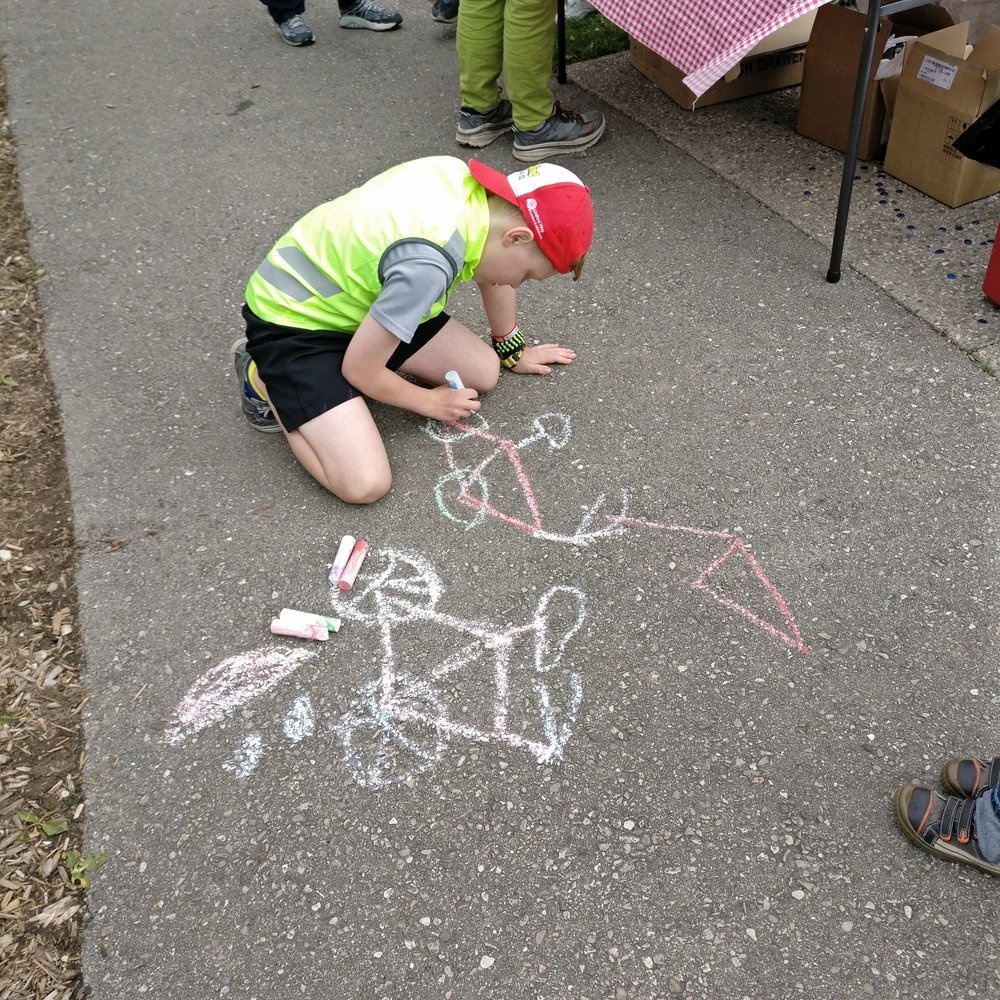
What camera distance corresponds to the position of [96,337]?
10.7 feet

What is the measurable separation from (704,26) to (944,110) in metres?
0.99

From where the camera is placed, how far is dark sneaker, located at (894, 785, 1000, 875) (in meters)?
1.72

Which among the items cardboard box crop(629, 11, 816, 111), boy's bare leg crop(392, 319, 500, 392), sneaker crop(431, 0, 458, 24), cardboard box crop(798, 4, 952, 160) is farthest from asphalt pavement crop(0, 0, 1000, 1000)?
sneaker crop(431, 0, 458, 24)

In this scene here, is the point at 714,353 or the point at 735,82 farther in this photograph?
the point at 735,82

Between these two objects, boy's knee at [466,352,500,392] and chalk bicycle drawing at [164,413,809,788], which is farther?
boy's knee at [466,352,500,392]

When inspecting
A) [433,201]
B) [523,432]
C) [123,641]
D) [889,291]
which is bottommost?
[123,641]

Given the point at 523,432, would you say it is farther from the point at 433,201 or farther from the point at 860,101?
the point at 860,101

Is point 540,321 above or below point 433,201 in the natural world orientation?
below

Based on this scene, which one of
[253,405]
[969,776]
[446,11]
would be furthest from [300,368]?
[446,11]

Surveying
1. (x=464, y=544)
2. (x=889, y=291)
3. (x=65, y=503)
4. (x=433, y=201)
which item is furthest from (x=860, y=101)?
(x=65, y=503)

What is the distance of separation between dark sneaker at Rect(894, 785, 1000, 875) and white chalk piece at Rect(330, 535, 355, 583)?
4.65 feet

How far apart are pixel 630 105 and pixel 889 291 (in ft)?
6.17

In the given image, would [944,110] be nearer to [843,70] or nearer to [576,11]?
[843,70]

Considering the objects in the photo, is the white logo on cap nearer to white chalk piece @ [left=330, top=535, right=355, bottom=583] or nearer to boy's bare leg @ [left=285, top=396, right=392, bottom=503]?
boy's bare leg @ [left=285, top=396, right=392, bottom=503]
